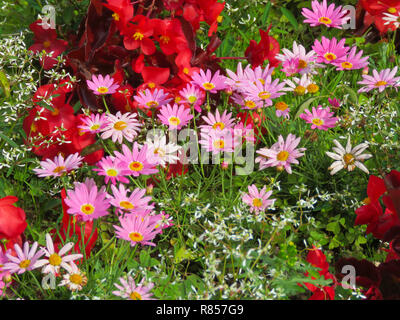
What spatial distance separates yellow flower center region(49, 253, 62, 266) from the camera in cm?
136

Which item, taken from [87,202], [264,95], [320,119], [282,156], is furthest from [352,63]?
[87,202]

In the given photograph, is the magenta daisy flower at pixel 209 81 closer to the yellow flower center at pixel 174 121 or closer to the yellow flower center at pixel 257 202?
the yellow flower center at pixel 174 121

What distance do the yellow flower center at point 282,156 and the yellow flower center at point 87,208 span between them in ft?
1.93

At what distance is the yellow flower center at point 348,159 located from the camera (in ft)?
5.56

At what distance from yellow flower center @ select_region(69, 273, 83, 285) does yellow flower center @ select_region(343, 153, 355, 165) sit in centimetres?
87

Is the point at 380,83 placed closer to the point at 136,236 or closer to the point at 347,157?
the point at 347,157

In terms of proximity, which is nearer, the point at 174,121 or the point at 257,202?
the point at 257,202

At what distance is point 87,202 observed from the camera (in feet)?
4.75

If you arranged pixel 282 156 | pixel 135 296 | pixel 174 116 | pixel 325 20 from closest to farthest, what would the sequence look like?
pixel 135 296 < pixel 282 156 < pixel 174 116 < pixel 325 20

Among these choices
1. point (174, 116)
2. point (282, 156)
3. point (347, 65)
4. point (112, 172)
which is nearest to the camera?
point (112, 172)

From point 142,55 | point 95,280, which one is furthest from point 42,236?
point 142,55

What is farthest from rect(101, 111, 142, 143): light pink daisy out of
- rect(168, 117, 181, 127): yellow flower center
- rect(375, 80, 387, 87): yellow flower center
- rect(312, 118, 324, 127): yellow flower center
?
rect(375, 80, 387, 87): yellow flower center

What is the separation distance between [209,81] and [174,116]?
0.19 meters

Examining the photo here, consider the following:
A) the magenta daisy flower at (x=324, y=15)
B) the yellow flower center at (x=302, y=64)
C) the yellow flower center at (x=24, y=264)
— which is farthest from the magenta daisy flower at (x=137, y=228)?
the magenta daisy flower at (x=324, y=15)
